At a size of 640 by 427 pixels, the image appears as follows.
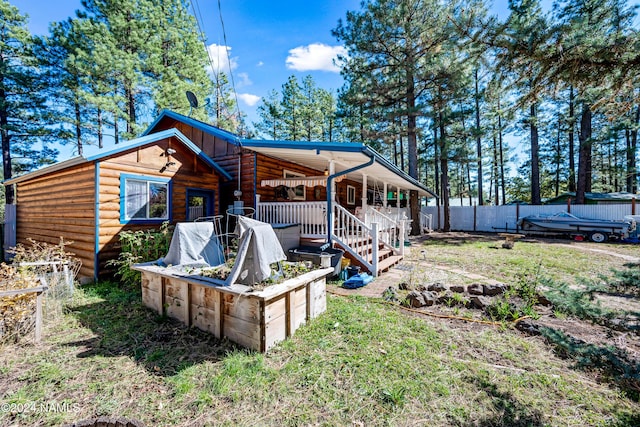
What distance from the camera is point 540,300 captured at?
452 cm

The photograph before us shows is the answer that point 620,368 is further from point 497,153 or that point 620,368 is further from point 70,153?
point 497,153

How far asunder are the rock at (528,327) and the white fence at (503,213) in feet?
53.5

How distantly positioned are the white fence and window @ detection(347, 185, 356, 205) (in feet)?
28.7

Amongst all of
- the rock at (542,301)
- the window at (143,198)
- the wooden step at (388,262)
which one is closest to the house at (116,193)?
the window at (143,198)

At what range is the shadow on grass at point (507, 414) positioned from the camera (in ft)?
6.86

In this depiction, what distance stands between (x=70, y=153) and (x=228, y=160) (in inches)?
508

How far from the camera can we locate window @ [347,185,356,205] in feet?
45.5

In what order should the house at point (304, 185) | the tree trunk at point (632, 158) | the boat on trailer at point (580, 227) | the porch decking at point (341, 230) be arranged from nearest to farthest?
the porch decking at point (341, 230), the house at point (304, 185), the boat on trailer at point (580, 227), the tree trunk at point (632, 158)

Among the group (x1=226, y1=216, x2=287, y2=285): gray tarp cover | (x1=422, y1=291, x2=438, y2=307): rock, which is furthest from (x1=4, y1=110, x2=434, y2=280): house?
(x1=226, y1=216, x2=287, y2=285): gray tarp cover

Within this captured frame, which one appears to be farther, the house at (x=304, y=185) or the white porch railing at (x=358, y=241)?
the house at (x=304, y=185)

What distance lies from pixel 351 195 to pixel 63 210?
36.9 ft

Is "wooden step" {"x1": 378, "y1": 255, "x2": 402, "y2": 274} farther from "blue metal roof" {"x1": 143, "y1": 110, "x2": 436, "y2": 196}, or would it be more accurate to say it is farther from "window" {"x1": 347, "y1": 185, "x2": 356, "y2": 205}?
"window" {"x1": 347, "y1": 185, "x2": 356, "y2": 205}

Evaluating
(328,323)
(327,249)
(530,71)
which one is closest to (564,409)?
(328,323)

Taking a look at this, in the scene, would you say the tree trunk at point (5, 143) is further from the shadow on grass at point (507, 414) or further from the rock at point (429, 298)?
the shadow on grass at point (507, 414)
